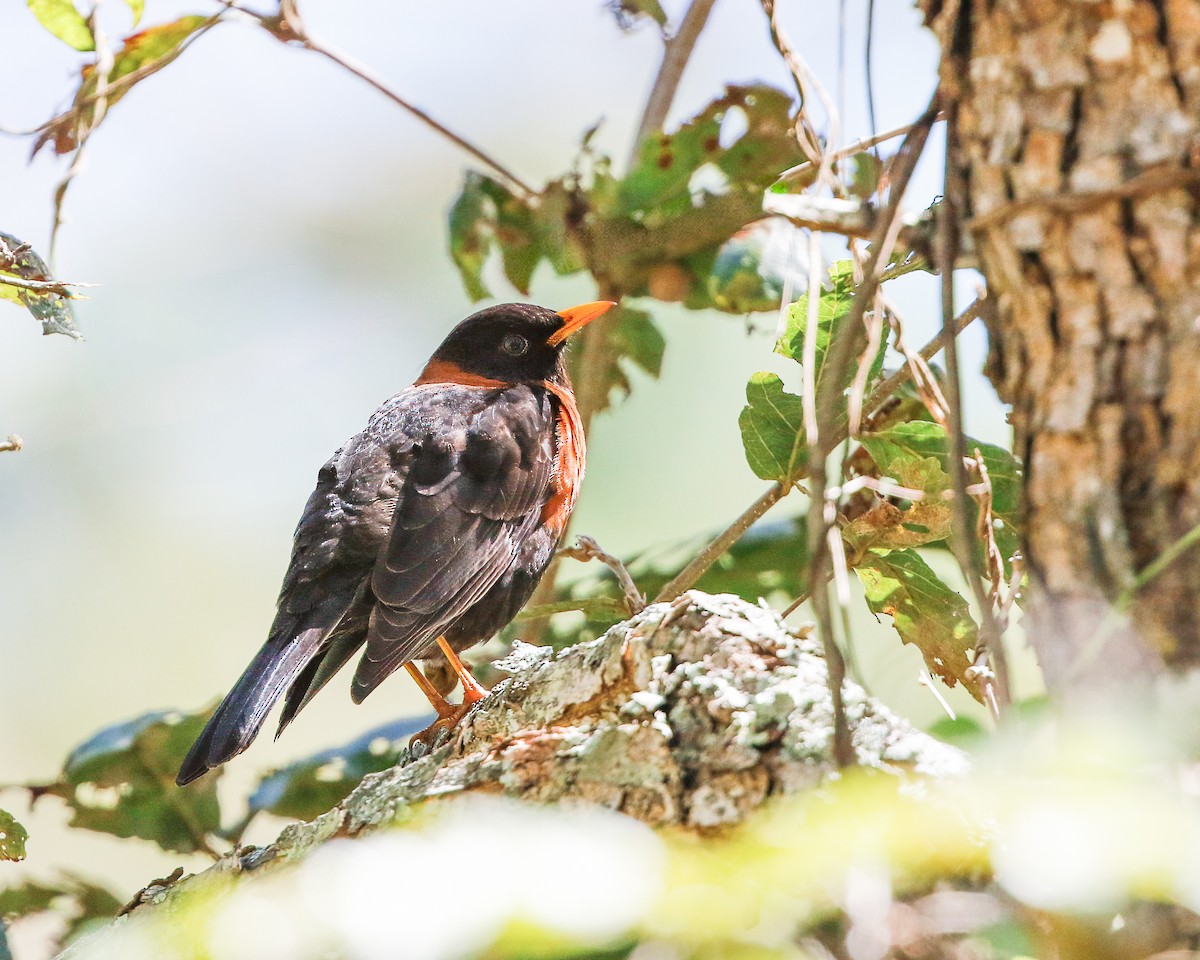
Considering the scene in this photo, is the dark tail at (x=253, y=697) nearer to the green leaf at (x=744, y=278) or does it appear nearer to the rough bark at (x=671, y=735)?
the rough bark at (x=671, y=735)

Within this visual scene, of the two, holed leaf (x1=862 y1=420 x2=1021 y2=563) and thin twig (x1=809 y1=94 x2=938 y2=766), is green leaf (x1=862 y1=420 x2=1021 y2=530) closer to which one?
holed leaf (x1=862 y1=420 x2=1021 y2=563)

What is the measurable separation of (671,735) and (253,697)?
1.88m

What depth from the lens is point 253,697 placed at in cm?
360

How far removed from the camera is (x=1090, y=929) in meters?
1.28

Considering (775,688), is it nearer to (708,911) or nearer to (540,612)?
(708,911)

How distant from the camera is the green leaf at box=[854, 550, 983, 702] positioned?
3176mm

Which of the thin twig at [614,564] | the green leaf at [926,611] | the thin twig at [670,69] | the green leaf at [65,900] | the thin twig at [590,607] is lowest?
the green leaf at [65,900]

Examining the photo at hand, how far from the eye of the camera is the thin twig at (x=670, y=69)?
4.54 metres

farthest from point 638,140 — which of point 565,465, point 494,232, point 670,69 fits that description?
point 565,465

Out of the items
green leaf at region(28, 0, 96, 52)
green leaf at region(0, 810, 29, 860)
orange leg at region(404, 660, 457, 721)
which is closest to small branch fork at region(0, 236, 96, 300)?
green leaf at region(28, 0, 96, 52)

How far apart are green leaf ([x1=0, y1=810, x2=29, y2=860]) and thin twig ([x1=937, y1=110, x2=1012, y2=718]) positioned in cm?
244

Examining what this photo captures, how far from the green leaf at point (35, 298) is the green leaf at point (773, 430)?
5.81ft

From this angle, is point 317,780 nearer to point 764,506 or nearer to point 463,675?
point 463,675

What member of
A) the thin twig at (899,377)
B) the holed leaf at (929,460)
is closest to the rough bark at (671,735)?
the holed leaf at (929,460)
